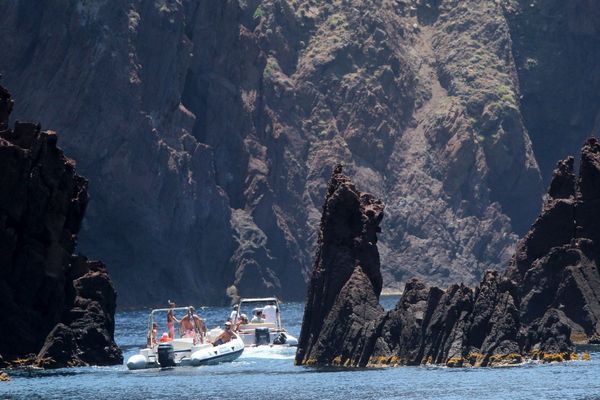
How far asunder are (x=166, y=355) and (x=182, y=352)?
2375 mm

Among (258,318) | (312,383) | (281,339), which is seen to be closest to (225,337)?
(281,339)

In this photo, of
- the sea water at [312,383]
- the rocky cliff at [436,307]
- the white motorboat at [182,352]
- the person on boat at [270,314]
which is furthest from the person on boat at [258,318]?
the rocky cliff at [436,307]

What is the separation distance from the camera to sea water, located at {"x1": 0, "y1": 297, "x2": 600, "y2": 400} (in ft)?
277

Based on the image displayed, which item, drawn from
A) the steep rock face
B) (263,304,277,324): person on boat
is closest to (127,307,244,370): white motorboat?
the steep rock face

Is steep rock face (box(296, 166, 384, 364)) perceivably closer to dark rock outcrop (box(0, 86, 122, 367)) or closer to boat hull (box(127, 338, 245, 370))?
boat hull (box(127, 338, 245, 370))

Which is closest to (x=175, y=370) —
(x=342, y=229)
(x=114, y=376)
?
(x=114, y=376)

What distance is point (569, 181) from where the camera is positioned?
390 ft

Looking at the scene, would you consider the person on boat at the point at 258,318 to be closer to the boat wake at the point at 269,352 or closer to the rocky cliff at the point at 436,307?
the boat wake at the point at 269,352

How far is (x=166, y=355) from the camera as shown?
109m

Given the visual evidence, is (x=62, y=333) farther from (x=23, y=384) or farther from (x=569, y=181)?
(x=569, y=181)

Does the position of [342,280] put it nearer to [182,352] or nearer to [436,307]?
[436,307]

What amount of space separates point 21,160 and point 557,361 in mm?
31286

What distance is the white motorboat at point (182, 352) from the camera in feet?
357

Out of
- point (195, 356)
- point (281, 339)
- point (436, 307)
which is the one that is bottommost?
point (195, 356)
